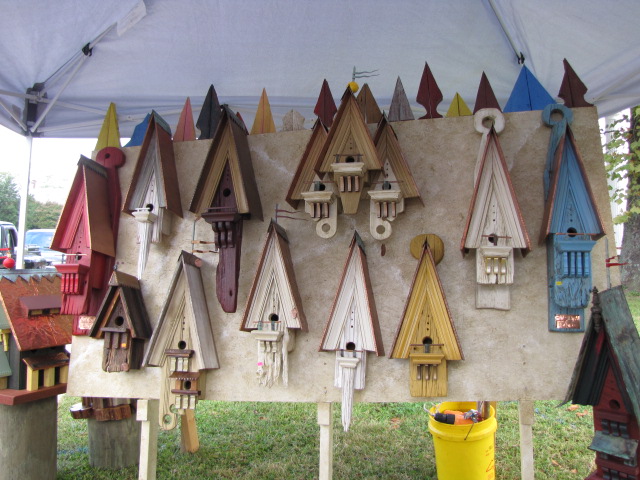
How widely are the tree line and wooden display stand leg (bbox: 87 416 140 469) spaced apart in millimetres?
16203

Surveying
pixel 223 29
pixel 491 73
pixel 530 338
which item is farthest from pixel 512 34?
pixel 530 338

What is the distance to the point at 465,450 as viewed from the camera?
7.89 feet

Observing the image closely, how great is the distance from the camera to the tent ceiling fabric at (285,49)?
246cm

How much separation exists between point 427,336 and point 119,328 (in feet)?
4.26

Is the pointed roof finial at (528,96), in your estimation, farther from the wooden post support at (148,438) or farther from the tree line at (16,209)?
the tree line at (16,209)

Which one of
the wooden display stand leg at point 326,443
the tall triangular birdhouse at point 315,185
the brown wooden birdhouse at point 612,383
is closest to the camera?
the brown wooden birdhouse at point 612,383

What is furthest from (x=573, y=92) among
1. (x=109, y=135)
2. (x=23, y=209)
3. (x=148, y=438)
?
(x=23, y=209)

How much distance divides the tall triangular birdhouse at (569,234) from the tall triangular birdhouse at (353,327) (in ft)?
2.32

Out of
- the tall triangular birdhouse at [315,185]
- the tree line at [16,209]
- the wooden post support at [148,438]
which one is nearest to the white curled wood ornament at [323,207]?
the tall triangular birdhouse at [315,185]

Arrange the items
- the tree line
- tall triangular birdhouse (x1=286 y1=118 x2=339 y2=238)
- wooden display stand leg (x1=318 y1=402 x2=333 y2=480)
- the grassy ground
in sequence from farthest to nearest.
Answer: the tree line → the grassy ground → tall triangular birdhouse (x1=286 y1=118 x2=339 y2=238) → wooden display stand leg (x1=318 y1=402 x2=333 y2=480)

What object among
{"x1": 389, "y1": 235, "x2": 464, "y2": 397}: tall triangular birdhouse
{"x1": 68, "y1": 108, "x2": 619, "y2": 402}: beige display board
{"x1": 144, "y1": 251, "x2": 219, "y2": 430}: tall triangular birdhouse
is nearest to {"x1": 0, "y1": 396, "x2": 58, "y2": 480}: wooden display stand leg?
{"x1": 68, "y1": 108, "x2": 619, "y2": 402}: beige display board

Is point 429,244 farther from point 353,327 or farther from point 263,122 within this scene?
point 263,122

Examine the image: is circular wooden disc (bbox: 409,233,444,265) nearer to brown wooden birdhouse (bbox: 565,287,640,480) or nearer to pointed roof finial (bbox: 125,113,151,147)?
brown wooden birdhouse (bbox: 565,287,640,480)

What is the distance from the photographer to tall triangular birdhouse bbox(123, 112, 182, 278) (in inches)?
75.5
